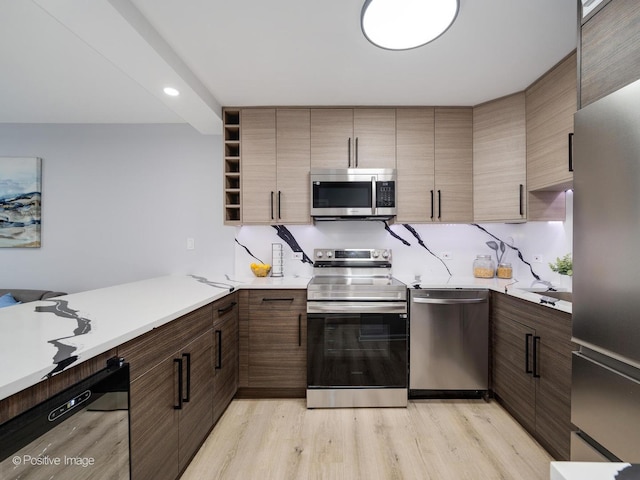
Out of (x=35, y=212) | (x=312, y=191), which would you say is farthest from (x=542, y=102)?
(x=35, y=212)

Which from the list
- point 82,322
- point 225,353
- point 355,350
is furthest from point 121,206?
point 355,350

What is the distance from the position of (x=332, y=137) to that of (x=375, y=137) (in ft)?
1.21

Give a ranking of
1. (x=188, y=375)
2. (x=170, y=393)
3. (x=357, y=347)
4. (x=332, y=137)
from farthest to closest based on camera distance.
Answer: (x=332, y=137) < (x=357, y=347) < (x=188, y=375) < (x=170, y=393)

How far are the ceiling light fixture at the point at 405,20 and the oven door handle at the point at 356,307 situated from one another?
62.8 inches

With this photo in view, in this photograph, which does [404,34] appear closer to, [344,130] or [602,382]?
[344,130]

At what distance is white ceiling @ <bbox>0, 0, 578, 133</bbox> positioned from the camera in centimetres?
143

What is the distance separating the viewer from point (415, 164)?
247 centimetres

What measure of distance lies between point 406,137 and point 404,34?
1130 mm

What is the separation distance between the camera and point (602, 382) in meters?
0.99

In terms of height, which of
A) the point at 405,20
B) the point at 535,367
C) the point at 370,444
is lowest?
the point at 370,444

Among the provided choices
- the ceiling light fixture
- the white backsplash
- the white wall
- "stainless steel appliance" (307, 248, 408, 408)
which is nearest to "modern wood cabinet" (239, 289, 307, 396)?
"stainless steel appliance" (307, 248, 408, 408)

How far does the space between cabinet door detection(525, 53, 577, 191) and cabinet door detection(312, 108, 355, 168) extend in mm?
1332

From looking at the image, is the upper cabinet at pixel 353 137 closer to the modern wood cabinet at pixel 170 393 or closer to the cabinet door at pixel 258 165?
the cabinet door at pixel 258 165

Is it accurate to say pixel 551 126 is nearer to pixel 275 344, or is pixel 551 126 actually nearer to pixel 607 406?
pixel 607 406
